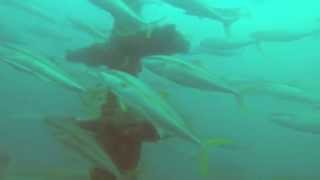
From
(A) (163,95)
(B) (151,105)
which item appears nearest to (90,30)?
(A) (163,95)

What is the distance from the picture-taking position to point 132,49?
4.30 m

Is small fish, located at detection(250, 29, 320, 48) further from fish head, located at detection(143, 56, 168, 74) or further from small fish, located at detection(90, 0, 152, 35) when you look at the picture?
fish head, located at detection(143, 56, 168, 74)

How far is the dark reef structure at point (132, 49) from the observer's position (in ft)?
13.7

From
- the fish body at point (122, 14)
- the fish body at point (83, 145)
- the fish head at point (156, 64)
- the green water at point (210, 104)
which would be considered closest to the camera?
the fish body at point (83, 145)

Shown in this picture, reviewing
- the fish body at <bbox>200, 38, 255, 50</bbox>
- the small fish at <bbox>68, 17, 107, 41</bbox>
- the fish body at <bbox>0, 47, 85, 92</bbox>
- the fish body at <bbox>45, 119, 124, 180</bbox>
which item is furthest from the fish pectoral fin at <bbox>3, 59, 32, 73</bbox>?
the fish body at <bbox>200, 38, 255, 50</bbox>

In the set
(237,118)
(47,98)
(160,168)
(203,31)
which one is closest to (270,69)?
(237,118)

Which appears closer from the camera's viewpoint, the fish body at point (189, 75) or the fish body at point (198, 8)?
the fish body at point (189, 75)

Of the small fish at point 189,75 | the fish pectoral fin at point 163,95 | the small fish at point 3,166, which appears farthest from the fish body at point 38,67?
the small fish at point 3,166

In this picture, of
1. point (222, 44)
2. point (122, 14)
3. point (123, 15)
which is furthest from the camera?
point (222, 44)

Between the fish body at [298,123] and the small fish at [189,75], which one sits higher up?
the small fish at [189,75]

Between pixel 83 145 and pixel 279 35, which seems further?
pixel 279 35

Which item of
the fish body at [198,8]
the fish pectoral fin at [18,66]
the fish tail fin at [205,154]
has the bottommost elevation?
the fish tail fin at [205,154]

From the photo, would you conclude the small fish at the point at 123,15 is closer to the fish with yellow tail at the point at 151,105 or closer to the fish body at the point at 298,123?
the fish with yellow tail at the point at 151,105

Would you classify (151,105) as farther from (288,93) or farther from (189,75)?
(288,93)
